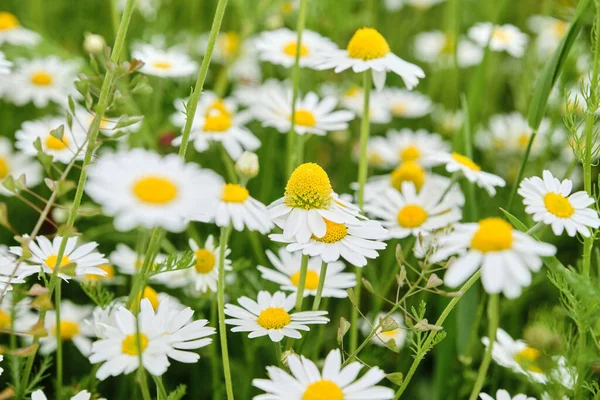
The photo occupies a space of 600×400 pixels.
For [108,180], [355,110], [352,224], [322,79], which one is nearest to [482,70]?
[355,110]

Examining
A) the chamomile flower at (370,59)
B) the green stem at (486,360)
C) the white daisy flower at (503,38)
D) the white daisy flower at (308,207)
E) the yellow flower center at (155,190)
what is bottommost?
the green stem at (486,360)

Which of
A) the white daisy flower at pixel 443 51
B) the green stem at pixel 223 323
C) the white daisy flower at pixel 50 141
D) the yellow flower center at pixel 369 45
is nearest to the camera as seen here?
the green stem at pixel 223 323

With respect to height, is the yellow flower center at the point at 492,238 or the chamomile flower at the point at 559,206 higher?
the yellow flower center at the point at 492,238

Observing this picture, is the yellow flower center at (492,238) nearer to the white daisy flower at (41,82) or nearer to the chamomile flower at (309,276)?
the chamomile flower at (309,276)

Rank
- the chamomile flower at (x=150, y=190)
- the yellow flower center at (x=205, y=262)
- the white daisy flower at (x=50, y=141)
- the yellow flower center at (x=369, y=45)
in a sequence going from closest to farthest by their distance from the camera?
the chamomile flower at (x=150, y=190), the yellow flower center at (x=205, y=262), the yellow flower center at (x=369, y=45), the white daisy flower at (x=50, y=141)

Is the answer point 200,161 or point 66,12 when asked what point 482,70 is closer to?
point 200,161

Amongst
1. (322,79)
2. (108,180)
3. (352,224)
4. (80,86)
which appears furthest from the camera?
(322,79)

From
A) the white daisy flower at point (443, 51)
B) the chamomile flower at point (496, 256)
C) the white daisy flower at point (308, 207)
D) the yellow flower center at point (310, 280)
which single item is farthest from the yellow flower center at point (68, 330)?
the white daisy flower at point (443, 51)

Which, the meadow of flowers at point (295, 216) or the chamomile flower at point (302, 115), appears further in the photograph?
the chamomile flower at point (302, 115)
